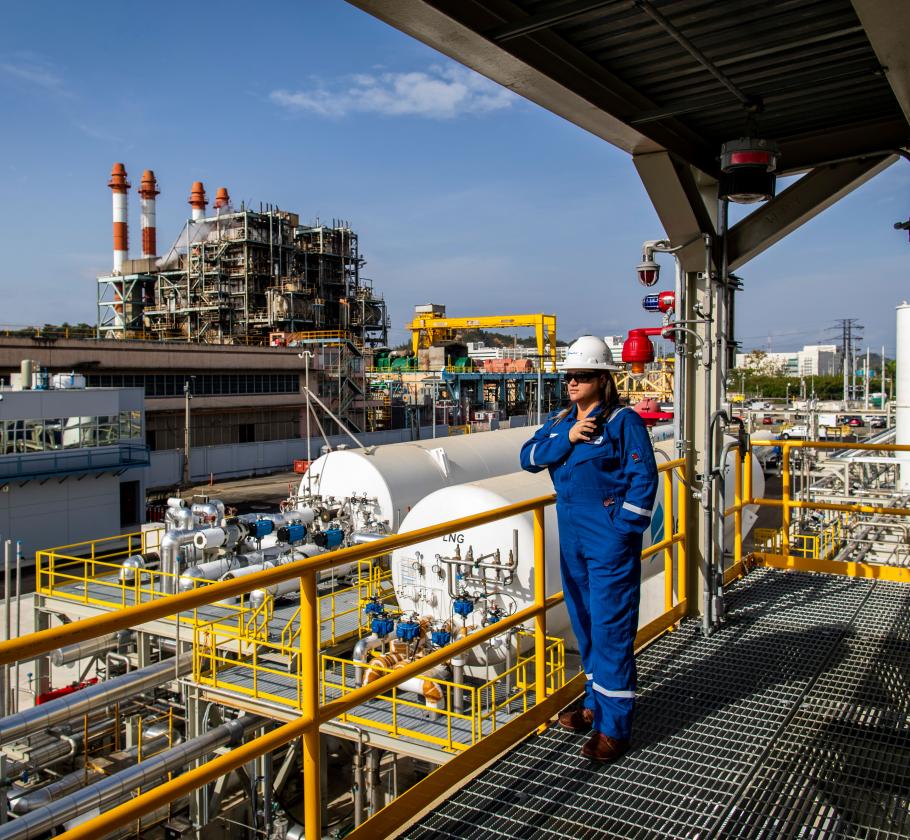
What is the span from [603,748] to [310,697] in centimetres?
176

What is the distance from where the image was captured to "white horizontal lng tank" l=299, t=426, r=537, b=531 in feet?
50.6

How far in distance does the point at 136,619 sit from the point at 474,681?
9.10m

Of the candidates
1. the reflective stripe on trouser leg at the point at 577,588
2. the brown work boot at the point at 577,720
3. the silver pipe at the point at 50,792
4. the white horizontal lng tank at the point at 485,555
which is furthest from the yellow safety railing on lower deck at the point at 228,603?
the reflective stripe on trouser leg at the point at 577,588

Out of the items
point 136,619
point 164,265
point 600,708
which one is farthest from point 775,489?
point 164,265

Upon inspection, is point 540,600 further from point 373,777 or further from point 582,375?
point 373,777

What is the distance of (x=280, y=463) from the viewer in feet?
131

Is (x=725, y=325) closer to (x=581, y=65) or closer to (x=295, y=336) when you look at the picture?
(x=581, y=65)

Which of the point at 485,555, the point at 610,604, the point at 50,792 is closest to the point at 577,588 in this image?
the point at 610,604

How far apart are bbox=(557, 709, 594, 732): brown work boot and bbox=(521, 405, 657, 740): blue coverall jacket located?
25cm

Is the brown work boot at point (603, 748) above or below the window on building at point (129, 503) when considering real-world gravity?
above

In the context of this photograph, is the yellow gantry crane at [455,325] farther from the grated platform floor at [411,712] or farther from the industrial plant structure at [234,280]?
the grated platform floor at [411,712]

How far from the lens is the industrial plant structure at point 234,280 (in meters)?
53.3

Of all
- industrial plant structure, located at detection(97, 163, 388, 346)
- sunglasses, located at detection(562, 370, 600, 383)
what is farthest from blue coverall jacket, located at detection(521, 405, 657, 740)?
industrial plant structure, located at detection(97, 163, 388, 346)

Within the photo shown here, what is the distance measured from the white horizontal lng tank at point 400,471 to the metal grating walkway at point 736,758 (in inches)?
392
